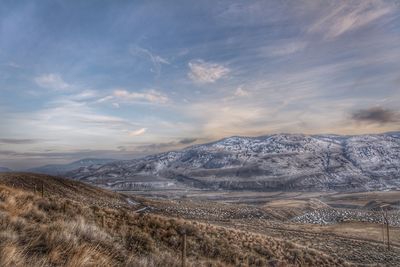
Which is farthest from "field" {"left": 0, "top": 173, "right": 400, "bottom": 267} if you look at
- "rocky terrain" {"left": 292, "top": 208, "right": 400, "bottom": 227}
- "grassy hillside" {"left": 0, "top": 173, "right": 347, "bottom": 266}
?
"rocky terrain" {"left": 292, "top": 208, "right": 400, "bottom": 227}

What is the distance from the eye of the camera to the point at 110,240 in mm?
12352

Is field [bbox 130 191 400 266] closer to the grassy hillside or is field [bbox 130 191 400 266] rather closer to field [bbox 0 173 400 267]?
field [bbox 0 173 400 267]

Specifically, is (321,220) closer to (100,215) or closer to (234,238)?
(234,238)

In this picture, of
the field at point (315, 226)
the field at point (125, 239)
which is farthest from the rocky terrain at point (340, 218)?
the field at point (125, 239)

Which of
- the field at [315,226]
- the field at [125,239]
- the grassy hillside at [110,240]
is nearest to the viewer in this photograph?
the grassy hillside at [110,240]

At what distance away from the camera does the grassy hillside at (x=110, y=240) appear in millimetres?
7609

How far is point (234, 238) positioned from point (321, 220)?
63.0 m

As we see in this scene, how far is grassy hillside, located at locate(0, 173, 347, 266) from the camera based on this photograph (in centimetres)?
761

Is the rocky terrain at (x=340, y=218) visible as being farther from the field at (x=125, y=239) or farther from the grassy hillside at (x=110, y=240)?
the grassy hillside at (x=110, y=240)

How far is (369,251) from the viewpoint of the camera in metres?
43.4

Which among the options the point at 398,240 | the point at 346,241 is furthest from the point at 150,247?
the point at 398,240

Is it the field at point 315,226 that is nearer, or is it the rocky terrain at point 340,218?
the field at point 315,226

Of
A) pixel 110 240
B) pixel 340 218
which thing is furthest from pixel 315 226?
pixel 110 240

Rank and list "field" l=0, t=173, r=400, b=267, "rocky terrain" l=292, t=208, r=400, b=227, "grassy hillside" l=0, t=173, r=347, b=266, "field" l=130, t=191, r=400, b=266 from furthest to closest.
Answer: "rocky terrain" l=292, t=208, r=400, b=227 < "field" l=130, t=191, r=400, b=266 < "field" l=0, t=173, r=400, b=267 < "grassy hillside" l=0, t=173, r=347, b=266
